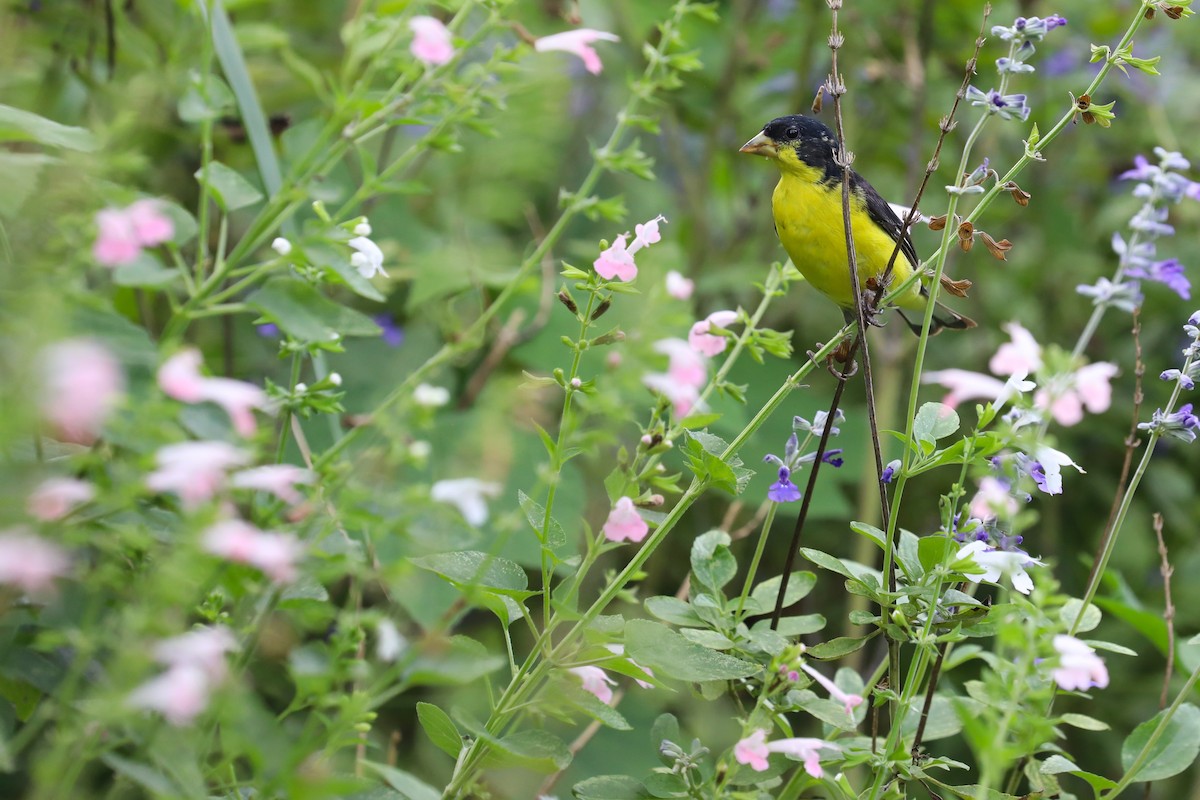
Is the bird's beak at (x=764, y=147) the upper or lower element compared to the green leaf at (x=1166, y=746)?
upper

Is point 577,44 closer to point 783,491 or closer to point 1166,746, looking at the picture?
point 783,491

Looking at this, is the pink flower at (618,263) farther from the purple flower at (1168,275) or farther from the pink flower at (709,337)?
the purple flower at (1168,275)

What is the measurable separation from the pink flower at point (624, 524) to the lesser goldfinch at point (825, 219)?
75 cm

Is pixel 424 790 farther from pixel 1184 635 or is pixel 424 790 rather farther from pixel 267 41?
pixel 1184 635

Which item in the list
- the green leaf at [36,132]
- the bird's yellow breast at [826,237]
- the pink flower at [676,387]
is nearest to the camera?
the pink flower at [676,387]

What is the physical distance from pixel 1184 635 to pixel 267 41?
1.87 meters

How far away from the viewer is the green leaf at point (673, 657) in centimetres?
85

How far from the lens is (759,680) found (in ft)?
3.31

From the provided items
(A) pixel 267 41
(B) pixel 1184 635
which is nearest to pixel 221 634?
(A) pixel 267 41

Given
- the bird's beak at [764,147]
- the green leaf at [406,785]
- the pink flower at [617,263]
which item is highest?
the pink flower at [617,263]

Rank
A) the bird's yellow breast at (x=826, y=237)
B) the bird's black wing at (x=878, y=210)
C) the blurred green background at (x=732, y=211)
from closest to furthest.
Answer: the bird's yellow breast at (x=826, y=237) → the bird's black wing at (x=878, y=210) → the blurred green background at (x=732, y=211)

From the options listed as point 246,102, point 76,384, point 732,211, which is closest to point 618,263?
point 76,384

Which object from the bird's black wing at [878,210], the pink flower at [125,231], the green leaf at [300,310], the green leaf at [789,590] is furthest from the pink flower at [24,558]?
the bird's black wing at [878,210]

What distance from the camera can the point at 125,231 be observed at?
2.31 feet
